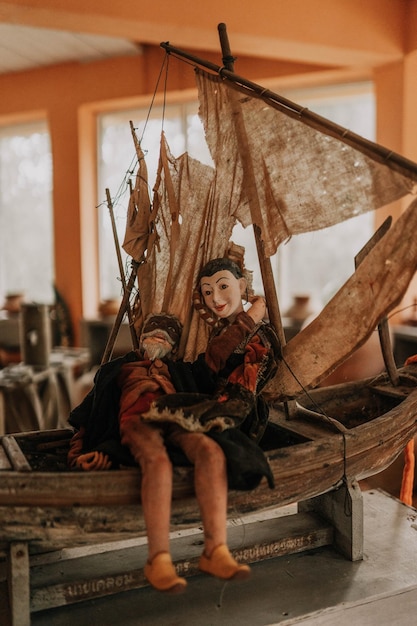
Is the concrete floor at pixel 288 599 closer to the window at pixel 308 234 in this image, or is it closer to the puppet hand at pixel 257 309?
the puppet hand at pixel 257 309

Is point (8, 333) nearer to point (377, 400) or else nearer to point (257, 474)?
point (377, 400)

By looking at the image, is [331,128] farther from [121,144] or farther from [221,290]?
[121,144]

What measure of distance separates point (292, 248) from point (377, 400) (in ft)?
8.81

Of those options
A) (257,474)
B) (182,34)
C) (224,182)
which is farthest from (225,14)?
(257,474)

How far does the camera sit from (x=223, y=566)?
1387 millimetres

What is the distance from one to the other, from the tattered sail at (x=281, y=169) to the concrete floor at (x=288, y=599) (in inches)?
40.5

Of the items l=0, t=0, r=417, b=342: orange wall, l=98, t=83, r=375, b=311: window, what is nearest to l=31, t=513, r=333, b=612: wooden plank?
l=0, t=0, r=417, b=342: orange wall

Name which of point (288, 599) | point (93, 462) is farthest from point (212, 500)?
point (288, 599)

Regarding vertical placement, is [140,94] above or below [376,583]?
above

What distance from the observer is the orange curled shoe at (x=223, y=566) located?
1365 millimetres

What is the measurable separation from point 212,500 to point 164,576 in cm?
20

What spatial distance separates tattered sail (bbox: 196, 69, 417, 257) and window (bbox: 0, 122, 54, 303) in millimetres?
3855

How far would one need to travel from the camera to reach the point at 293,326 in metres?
4.54

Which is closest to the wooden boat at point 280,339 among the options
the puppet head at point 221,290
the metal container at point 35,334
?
the puppet head at point 221,290
